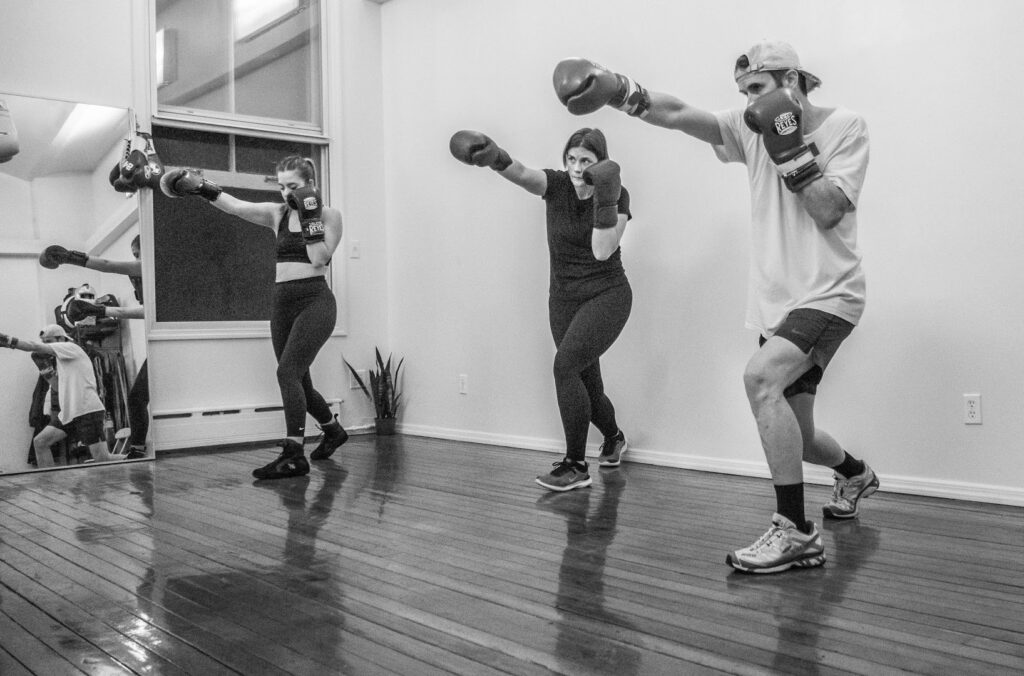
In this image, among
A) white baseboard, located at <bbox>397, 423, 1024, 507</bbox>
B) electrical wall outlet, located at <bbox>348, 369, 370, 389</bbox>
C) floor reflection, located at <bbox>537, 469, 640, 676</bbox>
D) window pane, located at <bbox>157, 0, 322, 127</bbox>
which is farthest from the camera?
electrical wall outlet, located at <bbox>348, 369, 370, 389</bbox>

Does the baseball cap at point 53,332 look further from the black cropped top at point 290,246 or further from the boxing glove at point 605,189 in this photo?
the boxing glove at point 605,189

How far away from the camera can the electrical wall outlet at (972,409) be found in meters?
3.26

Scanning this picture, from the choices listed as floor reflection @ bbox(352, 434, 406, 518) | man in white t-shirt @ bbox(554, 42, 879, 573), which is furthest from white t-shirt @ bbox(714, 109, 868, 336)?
floor reflection @ bbox(352, 434, 406, 518)

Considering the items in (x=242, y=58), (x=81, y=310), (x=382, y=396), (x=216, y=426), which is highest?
(x=242, y=58)

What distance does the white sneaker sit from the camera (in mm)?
2320

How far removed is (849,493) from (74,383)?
3665 millimetres

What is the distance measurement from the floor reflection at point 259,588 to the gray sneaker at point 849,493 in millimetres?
1594

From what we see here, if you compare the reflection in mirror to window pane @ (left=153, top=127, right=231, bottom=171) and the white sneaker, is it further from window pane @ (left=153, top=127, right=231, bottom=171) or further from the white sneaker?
the white sneaker

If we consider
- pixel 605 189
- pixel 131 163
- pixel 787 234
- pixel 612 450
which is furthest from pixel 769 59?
pixel 131 163

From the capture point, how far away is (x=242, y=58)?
18.0ft

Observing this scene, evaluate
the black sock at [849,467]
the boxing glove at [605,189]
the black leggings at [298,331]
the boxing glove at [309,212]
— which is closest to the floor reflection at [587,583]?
the black sock at [849,467]

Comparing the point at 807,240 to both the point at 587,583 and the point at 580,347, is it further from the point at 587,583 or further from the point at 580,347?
the point at 580,347

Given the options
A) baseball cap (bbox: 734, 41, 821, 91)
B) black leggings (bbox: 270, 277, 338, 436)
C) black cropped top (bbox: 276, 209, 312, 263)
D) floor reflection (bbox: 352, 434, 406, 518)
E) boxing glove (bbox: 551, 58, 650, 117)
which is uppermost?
baseball cap (bbox: 734, 41, 821, 91)

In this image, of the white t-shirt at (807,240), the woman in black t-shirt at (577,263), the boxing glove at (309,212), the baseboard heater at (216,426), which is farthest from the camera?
the baseboard heater at (216,426)
